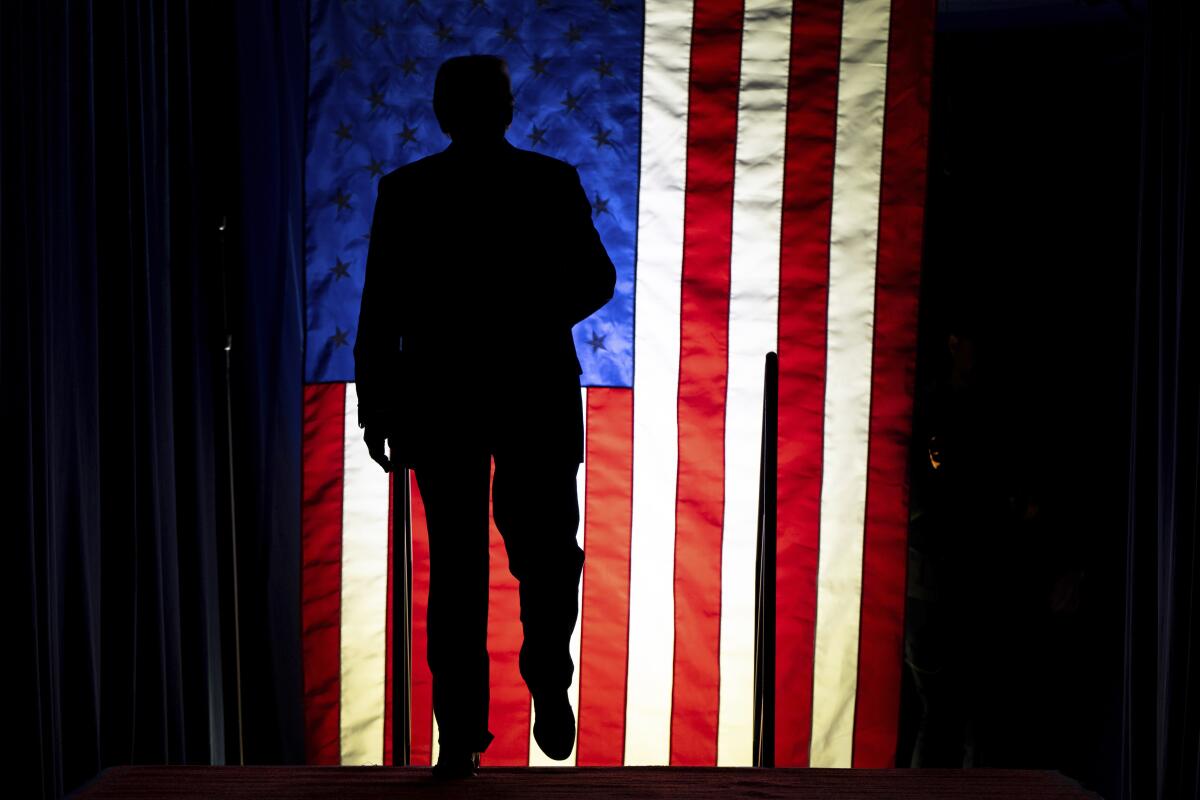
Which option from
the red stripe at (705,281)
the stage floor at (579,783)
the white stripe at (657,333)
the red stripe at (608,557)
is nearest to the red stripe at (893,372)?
the red stripe at (705,281)

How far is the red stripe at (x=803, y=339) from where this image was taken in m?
2.64

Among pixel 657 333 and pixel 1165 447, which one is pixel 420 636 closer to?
pixel 657 333

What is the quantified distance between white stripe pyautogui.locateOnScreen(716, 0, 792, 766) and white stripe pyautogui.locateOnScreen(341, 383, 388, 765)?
886 millimetres

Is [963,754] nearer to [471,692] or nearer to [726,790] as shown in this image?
[726,790]

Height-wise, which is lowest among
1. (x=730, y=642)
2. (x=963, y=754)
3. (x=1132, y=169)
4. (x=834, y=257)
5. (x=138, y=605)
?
(x=963, y=754)

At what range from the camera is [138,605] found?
206cm

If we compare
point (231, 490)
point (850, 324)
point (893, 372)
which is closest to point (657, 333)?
point (850, 324)

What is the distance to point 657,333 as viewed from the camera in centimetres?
265

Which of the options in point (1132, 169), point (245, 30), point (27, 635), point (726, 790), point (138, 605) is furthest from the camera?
point (1132, 169)

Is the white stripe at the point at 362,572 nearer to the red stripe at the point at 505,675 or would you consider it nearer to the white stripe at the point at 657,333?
the red stripe at the point at 505,675

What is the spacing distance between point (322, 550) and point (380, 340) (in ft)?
4.23

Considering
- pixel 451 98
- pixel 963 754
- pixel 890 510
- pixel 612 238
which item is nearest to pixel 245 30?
pixel 612 238

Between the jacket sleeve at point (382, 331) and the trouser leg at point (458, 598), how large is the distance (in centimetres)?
12

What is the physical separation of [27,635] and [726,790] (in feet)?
3.72
